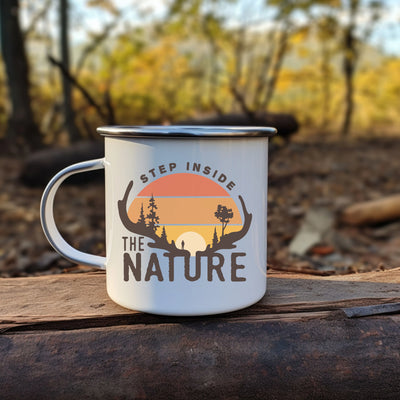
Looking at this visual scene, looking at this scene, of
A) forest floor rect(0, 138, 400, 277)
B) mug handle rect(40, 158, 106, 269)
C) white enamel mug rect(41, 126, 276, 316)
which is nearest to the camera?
white enamel mug rect(41, 126, 276, 316)

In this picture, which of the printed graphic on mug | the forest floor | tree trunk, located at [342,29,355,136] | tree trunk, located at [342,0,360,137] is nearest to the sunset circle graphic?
the printed graphic on mug

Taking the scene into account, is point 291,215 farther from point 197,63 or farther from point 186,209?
point 197,63

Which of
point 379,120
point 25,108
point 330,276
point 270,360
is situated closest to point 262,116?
point 25,108

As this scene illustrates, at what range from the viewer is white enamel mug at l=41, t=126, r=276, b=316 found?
100 cm

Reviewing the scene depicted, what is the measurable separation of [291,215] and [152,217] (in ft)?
10.7

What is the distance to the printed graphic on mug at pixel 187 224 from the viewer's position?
3.31ft

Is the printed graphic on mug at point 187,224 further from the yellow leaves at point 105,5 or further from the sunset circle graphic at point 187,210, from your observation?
the yellow leaves at point 105,5

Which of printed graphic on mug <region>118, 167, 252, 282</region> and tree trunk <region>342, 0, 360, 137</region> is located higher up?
tree trunk <region>342, 0, 360, 137</region>

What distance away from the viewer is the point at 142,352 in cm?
105

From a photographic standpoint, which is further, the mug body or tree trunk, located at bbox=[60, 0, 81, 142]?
tree trunk, located at bbox=[60, 0, 81, 142]

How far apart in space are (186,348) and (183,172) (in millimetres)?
383

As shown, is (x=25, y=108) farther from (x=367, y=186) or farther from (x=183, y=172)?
(x=183, y=172)

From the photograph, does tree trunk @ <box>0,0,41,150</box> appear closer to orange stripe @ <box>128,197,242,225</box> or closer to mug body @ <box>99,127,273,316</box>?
mug body @ <box>99,127,273,316</box>

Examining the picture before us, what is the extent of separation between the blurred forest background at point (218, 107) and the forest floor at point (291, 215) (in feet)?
0.05
